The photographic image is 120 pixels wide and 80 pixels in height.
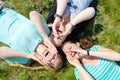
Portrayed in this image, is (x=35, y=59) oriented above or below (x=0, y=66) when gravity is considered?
above

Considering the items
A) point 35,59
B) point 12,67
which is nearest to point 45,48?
point 35,59

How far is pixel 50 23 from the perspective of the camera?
4.76 m

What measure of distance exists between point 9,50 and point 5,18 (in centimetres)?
42

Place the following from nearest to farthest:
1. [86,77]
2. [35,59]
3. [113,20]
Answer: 1. [86,77]
2. [35,59]
3. [113,20]

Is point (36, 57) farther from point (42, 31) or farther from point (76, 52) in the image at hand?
point (76, 52)

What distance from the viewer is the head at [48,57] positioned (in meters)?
4.30

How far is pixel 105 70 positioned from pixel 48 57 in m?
0.68

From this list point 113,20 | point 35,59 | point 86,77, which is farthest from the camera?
point 113,20

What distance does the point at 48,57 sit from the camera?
14.1 ft

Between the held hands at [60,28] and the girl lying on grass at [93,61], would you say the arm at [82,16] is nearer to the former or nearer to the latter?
the held hands at [60,28]

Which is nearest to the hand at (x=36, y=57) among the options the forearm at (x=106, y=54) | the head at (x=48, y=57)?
the head at (x=48, y=57)

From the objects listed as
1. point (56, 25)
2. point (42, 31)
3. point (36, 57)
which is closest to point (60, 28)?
point (56, 25)

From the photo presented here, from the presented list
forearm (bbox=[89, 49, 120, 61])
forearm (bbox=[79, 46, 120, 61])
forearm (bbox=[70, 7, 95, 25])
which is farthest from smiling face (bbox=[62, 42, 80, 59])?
forearm (bbox=[70, 7, 95, 25])

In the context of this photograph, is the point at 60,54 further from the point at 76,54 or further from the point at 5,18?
the point at 5,18
